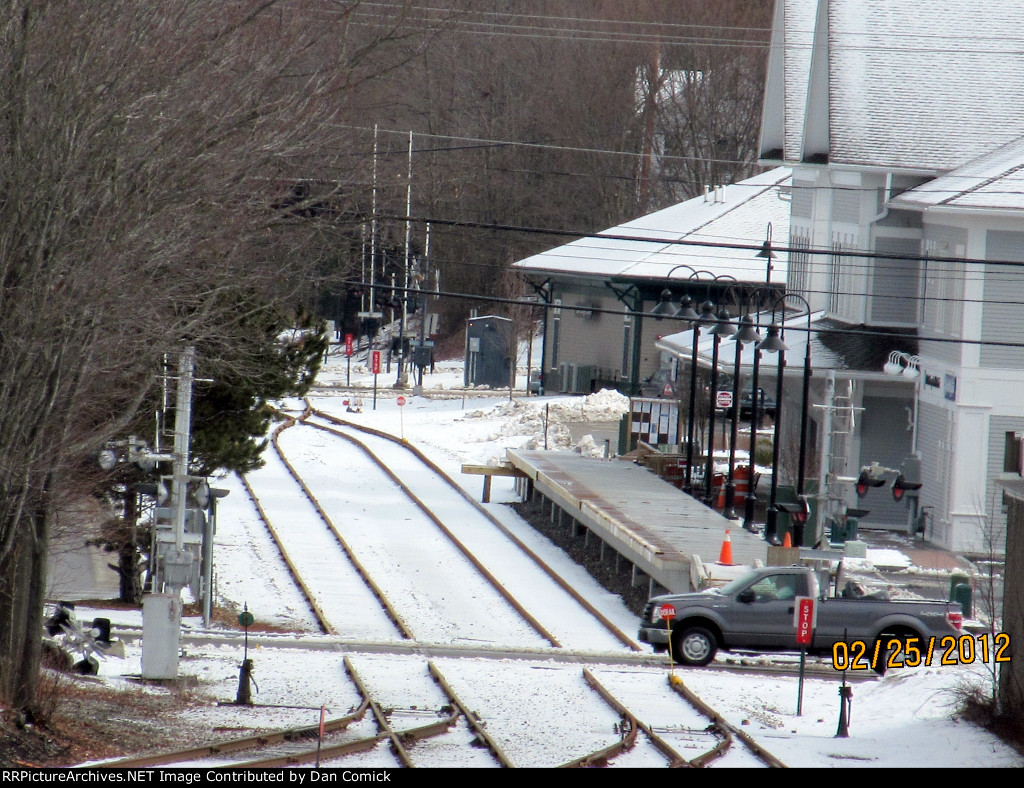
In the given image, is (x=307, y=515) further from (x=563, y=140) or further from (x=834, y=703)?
(x=563, y=140)

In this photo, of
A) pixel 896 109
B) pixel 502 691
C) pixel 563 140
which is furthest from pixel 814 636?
pixel 563 140

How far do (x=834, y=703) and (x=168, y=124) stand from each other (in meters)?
9.78

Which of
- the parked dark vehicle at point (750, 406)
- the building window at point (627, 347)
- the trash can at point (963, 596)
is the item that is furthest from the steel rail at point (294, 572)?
the building window at point (627, 347)

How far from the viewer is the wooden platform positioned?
886 inches

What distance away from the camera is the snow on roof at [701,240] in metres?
45.9

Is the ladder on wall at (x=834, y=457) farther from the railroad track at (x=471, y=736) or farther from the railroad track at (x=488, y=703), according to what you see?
the railroad track at (x=471, y=736)

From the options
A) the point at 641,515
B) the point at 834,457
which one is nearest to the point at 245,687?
the point at 641,515

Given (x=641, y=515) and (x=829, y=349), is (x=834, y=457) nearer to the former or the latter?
(x=641, y=515)

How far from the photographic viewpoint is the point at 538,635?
21.8 meters

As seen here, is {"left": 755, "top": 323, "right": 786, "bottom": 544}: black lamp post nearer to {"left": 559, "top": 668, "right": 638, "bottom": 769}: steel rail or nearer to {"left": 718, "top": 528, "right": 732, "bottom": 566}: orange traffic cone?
{"left": 718, "top": 528, "right": 732, "bottom": 566}: orange traffic cone

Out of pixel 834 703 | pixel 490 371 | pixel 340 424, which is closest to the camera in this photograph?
pixel 834 703

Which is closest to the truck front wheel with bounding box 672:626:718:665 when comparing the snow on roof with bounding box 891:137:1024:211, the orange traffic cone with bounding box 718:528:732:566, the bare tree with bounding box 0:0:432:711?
the orange traffic cone with bounding box 718:528:732:566
